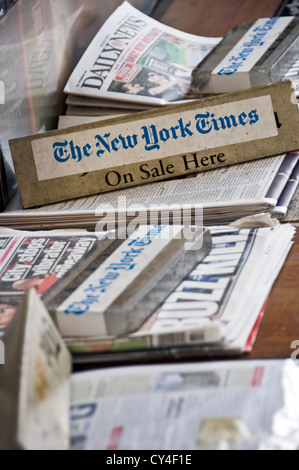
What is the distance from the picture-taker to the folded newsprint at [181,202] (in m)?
0.98

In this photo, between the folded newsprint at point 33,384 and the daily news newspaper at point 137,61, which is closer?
the folded newsprint at point 33,384

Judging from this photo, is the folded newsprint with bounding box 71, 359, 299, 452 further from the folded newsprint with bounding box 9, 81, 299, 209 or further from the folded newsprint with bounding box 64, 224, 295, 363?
the folded newsprint with bounding box 9, 81, 299, 209

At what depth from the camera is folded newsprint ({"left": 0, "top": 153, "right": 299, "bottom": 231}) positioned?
0.98 meters

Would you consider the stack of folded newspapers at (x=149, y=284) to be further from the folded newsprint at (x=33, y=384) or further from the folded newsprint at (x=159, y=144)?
the folded newsprint at (x=159, y=144)

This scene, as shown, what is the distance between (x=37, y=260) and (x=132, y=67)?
64 cm

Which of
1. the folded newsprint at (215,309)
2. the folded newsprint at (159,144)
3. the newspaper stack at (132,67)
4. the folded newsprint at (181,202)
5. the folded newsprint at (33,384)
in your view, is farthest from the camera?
the newspaper stack at (132,67)

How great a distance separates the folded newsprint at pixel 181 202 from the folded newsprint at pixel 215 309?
72 mm

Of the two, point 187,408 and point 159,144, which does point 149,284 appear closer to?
point 187,408

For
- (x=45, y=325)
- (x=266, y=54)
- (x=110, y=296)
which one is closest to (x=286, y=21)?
(x=266, y=54)

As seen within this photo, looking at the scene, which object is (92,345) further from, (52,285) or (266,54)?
(266,54)

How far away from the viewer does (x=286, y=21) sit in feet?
4.93

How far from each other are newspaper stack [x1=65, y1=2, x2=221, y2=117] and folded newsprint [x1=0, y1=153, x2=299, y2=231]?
0.27 meters

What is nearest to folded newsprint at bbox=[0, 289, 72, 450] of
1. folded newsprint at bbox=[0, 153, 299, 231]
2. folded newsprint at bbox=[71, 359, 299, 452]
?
folded newsprint at bbox=[71, 359, 299, 452]

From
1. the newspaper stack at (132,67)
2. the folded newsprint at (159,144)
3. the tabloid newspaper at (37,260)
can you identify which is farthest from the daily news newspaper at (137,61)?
the tabloid newspaper at (37,260)
